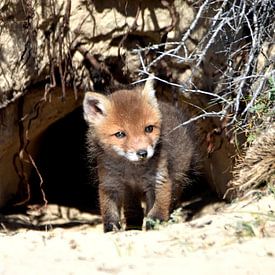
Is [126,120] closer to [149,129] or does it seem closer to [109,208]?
[149,129]

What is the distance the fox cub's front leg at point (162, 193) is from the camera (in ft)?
20.2

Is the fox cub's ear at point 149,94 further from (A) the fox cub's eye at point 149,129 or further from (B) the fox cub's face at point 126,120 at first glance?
(A) the fox cub's eye at point 149,129

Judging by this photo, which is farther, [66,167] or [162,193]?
[66,167]

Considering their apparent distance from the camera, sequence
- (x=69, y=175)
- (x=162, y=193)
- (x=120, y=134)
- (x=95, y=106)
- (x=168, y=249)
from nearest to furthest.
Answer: (x=168, y=249) < (x=120, y=134) < (x=162, y=193) < (x=95, y=106) < (x=69, y=175)

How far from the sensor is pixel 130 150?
5934mm

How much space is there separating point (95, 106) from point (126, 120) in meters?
0.40

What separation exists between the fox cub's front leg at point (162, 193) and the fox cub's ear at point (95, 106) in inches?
26.5

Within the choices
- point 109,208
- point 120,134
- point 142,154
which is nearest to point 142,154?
point 142,154

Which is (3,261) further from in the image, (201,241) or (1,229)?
(1,229)

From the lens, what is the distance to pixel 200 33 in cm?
707

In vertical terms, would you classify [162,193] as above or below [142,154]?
below

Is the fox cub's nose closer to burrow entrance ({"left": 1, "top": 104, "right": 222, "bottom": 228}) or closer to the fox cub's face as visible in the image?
the fox cub's face

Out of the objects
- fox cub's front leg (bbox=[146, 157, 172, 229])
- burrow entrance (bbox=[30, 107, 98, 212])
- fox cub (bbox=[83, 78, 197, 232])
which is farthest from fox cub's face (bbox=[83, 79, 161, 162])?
burrow entrance (bbox=[30, 107, 98, 212])

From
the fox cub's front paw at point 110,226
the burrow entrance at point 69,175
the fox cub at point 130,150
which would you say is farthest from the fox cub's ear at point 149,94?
the burrow entrance at point 69,175
